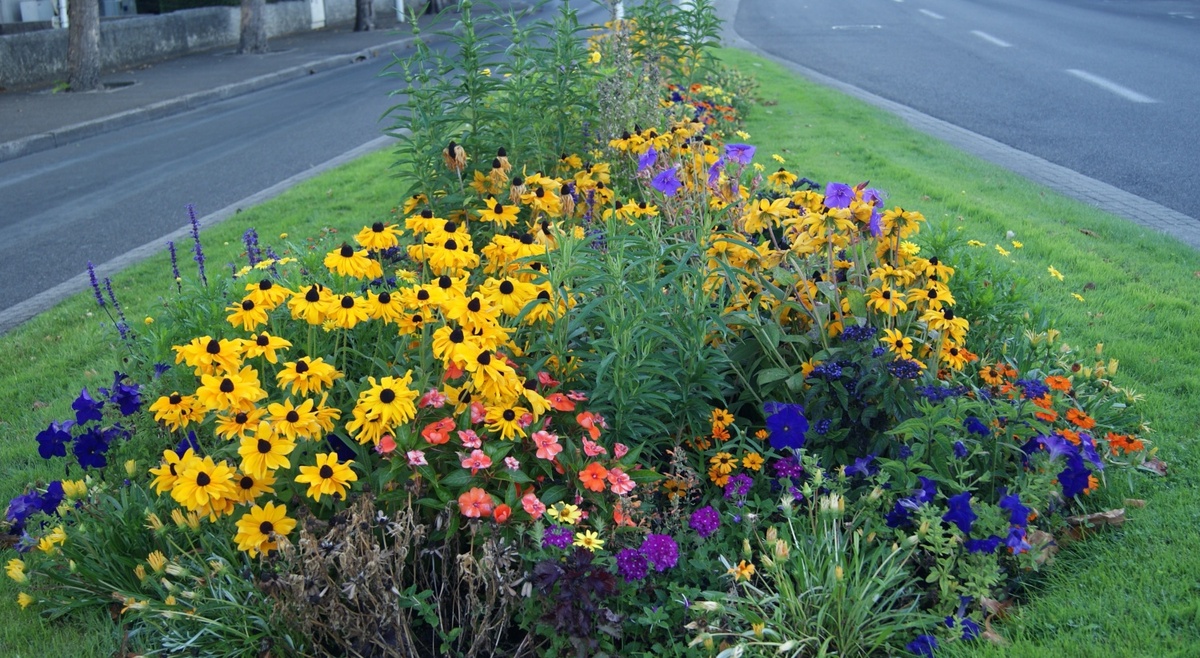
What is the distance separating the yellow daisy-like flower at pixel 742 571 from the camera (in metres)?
2.73

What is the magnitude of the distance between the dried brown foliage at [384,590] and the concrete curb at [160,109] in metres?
11.2

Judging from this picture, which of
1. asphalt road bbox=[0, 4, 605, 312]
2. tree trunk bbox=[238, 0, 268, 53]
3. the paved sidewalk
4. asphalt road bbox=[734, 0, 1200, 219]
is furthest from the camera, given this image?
tree trunk bbox=[238, 0, 268, 53]

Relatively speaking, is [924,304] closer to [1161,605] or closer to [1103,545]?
[1103,545]

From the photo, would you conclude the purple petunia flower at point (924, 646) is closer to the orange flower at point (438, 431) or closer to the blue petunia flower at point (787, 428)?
the blue petunia flower at point (787, 428)

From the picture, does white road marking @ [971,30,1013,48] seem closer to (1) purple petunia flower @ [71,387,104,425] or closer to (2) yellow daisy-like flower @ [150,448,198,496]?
(1) purple petunia flower @ [71,387,104,425]

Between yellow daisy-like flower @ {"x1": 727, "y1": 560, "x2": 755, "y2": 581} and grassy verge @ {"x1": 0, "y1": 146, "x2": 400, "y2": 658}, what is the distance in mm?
1796

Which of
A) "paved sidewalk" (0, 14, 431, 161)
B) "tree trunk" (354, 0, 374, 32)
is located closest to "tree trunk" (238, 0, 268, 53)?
"paved sidewalk" (0, 14, 431, 161)

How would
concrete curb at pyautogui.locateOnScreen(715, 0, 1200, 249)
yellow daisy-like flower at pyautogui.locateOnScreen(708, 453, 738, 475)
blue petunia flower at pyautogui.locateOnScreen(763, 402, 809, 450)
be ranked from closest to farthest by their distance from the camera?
blue petunia flower at pyautogui.locateOnScreen(763, 402, 809, 450) → yellow daisy-like flower at pyautogui.locateOnScreen(708, 453, 738, 475) → concrete curb at pyautogui.locateOnScreen(715, 0, 1200, 249)

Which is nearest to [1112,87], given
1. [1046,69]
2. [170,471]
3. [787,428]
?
[1046,69]

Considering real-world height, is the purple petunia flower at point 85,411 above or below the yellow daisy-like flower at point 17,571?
above

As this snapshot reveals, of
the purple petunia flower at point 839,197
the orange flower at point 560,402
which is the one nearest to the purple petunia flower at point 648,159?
the purple petunia flower at point 839,197

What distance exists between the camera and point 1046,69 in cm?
1345

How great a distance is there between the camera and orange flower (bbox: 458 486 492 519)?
271 cm

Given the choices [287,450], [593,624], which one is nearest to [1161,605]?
[593,624]
